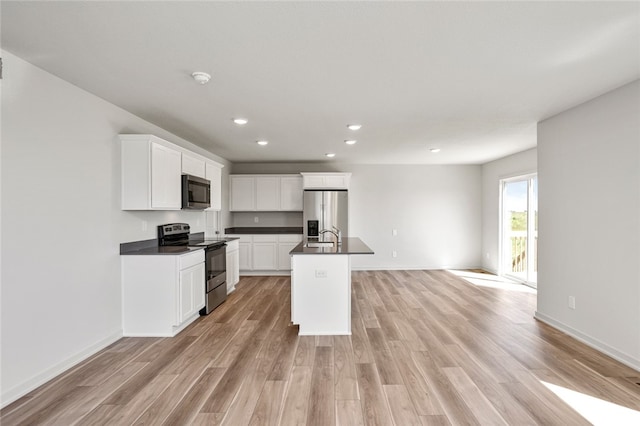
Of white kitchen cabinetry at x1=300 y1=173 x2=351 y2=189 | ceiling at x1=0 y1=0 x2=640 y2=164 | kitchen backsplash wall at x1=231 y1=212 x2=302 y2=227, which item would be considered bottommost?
kitchen backsplash wall at x1=231 y1=212 x2=302 y2=227

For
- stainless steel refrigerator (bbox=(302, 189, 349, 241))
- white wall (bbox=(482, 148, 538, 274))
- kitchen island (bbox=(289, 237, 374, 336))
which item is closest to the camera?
kitchen island (bbox=(289, 237, 374, 336))

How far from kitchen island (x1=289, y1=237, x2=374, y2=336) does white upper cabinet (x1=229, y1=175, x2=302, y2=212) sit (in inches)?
129

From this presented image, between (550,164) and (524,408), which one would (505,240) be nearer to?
(550,164)

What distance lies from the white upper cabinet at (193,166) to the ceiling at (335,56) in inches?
21.4

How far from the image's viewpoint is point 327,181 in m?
6.46

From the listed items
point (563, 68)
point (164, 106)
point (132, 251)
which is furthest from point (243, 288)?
point (563, 68)

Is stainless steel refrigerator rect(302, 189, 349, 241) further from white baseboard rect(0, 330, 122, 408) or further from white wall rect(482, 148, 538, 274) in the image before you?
white baseboard rect(0, 330, 122, 408)

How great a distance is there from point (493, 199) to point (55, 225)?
23.7ft

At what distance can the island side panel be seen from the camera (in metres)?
3.49

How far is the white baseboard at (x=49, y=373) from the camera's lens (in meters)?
2.18

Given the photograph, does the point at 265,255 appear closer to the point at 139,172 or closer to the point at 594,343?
the point at 139,172

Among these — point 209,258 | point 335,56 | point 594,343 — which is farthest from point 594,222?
point 209,258

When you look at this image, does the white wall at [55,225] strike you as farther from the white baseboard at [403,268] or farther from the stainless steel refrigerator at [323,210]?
the white baseboard at [403,268]

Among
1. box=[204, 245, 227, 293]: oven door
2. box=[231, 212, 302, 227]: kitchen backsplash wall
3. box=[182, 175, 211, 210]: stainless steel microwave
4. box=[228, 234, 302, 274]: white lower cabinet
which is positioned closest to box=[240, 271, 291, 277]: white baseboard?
box=[228, 234, 302, 274]: white lower cabinet
